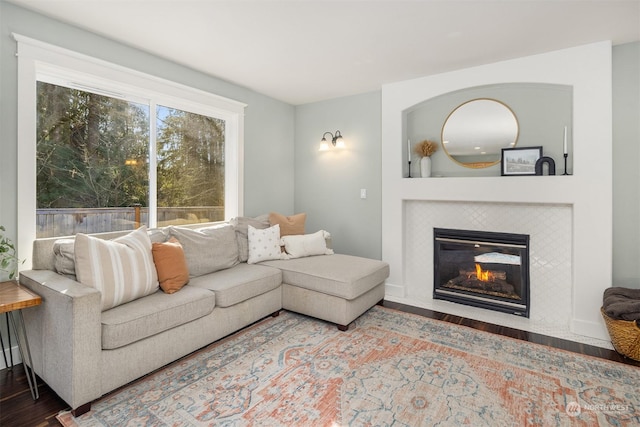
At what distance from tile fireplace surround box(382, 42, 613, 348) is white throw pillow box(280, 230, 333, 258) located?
793 millimetres

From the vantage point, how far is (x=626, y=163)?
106 inches

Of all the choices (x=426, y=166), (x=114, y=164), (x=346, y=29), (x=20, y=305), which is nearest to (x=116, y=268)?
(x=20, y=305)

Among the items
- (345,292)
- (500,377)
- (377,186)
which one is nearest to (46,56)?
(345,292)

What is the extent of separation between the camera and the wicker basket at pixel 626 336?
7.50 ft

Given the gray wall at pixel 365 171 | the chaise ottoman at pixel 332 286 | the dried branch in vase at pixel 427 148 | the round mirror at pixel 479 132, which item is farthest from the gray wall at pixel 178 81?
the round mirror at pixel 479 132

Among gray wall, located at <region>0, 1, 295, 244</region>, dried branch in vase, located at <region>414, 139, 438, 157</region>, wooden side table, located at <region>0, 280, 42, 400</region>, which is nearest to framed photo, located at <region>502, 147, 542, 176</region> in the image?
dried branch in vase, located at <region>414, 139, 438, 157</region>

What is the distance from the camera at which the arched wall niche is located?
3.01 metres

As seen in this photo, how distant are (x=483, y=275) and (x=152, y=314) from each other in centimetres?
312

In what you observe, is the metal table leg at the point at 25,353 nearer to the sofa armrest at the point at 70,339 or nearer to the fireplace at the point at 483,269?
the sofa armrest at the point at 70,339

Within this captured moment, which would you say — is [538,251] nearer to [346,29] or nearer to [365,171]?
[365,171]

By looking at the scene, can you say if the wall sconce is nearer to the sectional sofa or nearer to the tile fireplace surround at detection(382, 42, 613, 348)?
the tile fireplace surround at detection(382, 42, 613, 348)

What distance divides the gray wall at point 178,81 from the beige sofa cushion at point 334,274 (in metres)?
1.21

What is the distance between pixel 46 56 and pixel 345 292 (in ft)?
9.40

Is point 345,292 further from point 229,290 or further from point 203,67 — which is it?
point 203,67
